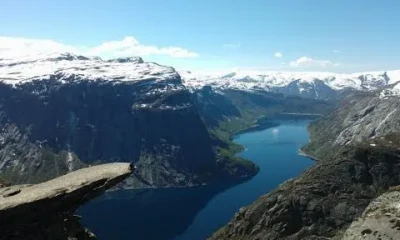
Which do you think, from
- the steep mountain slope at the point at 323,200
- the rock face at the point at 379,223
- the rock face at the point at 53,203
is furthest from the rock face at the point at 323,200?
the rock face at the point at 53,203

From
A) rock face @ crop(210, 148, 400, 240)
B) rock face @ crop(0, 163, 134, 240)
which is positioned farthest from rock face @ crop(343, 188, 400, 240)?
rock face @ crop(210, 148, 400, 240)

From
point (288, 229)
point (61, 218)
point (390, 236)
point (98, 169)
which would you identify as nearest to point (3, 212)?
point (61, 218)

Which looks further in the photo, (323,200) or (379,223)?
(323,200)

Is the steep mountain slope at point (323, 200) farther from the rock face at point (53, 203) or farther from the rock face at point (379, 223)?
the rock face at point (53, 203)

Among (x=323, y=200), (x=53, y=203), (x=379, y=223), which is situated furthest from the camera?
(x=323, y=200)

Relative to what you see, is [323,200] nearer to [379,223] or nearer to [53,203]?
[379,223]

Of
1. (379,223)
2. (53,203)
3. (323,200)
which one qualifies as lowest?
(323,200)

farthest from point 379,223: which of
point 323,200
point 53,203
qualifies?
point 323,200
